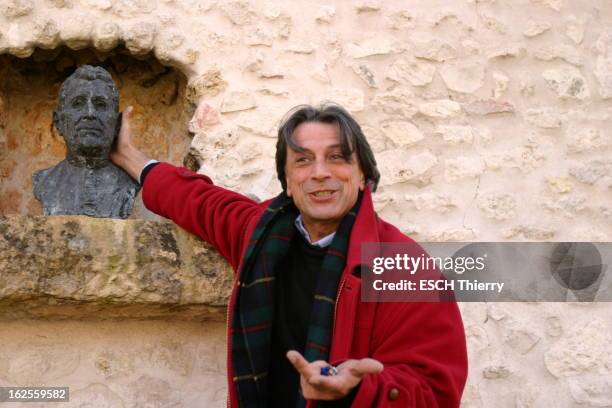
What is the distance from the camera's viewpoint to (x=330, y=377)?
7.11 feet

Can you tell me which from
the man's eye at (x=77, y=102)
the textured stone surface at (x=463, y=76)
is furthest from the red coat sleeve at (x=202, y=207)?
the textured stone surface at (x=463, y=76)

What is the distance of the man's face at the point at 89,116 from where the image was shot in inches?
129

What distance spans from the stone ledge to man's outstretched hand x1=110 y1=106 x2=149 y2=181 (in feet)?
1.05

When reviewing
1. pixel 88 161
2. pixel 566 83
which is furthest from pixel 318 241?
pixel 566 83

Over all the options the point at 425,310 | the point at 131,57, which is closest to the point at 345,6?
the point at 131,57

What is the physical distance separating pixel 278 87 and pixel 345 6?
463mm

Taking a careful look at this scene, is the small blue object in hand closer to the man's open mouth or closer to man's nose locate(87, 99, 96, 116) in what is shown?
the man's open mouth

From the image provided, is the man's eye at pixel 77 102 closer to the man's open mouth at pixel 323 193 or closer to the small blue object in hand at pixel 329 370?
the man's open mouth at pixel 323 193

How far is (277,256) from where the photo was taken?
2.70 m

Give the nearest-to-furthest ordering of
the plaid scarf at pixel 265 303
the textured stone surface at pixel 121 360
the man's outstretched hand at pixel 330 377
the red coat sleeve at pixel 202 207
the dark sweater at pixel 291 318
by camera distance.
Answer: the man's outstretched hand at pixel 330 377, the plaid scarf at pixel 265 303, the dark sweater at pixel 291 318, the red coat sleeve at pixel 202 207, the textured stone surface at pixel 121 360

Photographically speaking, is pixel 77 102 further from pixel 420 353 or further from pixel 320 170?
pixel 420 353

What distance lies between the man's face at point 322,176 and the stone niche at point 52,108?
105cm

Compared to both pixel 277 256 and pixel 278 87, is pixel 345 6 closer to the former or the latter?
pixel 278 87

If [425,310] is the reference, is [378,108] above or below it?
above
